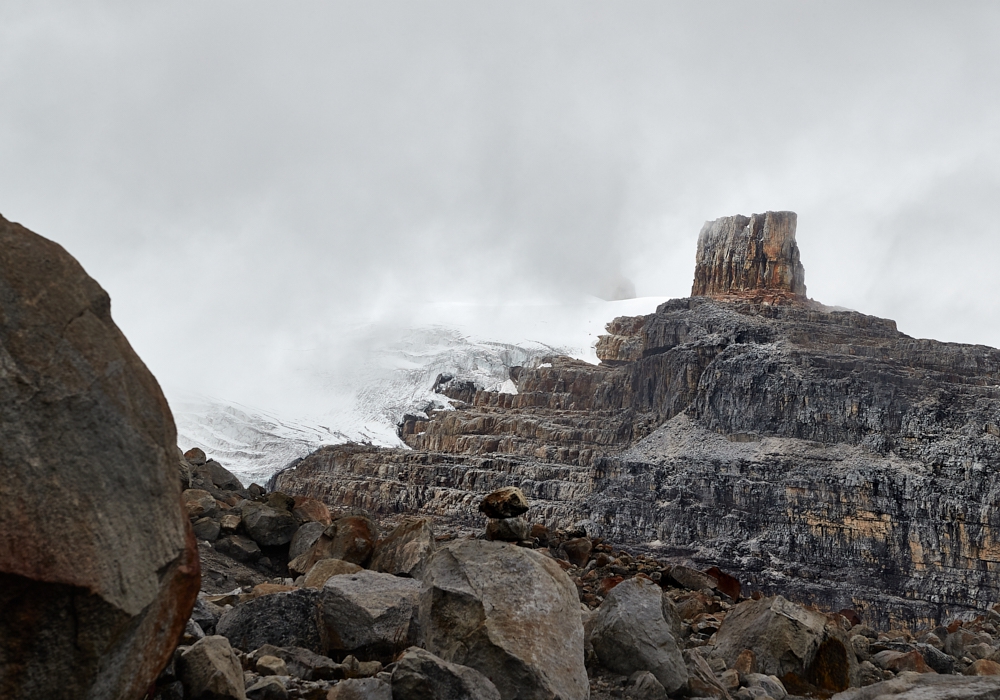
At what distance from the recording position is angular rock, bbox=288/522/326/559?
15664 mm

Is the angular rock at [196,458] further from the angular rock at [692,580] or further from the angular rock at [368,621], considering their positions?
the angular rock at [368,621]

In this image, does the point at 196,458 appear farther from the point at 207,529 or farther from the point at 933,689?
the point at 933,689

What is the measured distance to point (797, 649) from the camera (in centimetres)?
1007

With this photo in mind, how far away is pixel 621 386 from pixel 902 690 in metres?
91.0

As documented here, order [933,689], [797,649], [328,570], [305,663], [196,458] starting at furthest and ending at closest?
1. [196,458]
2. [328,570]
3. [797,649]
4. [305,663]
5. [933,689]

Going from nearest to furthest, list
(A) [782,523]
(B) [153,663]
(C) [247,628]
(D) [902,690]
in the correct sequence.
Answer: (B) [153,663], (D) [902,690], (C) [247,628], (A) [782,523]

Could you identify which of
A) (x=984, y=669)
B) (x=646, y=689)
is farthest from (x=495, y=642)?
(x=984, y=669)

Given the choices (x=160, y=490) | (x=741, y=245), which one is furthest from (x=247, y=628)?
(x=741, y=245)

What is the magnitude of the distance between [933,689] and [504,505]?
16.8 ft

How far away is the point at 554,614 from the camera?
7371 millimetres

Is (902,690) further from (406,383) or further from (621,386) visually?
(406,383)

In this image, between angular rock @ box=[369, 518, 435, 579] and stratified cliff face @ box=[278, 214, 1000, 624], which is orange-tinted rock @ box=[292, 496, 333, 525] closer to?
angular rock @ box=[369, 518, 435, 579]

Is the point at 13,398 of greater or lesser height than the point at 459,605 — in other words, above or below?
above

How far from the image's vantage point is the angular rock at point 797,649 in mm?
10008
